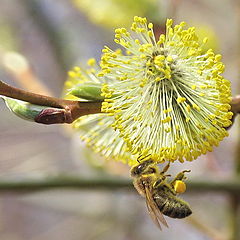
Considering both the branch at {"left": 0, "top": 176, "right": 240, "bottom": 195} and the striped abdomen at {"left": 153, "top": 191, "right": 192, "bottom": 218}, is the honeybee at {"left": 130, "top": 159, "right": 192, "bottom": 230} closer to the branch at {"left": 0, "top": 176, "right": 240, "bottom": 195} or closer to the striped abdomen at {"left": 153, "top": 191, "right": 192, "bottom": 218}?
the striped abdomen at {"left": 153, "top": 191, "right": 192, "bottom": 218}

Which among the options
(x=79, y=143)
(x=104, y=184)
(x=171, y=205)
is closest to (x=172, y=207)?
(x=171, y=205)

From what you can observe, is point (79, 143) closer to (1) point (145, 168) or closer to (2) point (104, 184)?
(2) point (104, 184)

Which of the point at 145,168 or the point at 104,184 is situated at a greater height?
the point at 145,168

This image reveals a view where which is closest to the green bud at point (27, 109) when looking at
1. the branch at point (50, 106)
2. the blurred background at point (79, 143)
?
the branch at point (50, 106)

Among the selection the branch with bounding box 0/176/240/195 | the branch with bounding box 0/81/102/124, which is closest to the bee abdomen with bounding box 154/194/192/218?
the branch with bounding box 0/81/102/124

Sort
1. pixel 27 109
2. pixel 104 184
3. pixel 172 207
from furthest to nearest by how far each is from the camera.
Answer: pixel 104 184
pixel 172 207
pixel 27 109
